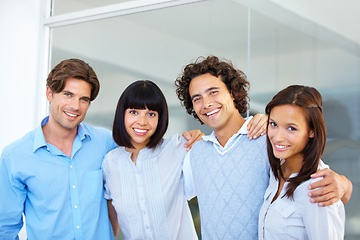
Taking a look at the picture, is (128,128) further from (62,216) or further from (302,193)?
(302,193)

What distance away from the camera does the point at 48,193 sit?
2.03m

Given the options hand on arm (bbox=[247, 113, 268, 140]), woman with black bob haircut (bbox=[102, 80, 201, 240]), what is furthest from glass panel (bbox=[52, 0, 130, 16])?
hand on arm (bbox=[247, 113, 268, 140])

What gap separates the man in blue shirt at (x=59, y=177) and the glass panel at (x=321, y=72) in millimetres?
1038

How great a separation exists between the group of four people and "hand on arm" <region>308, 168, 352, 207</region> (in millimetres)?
101

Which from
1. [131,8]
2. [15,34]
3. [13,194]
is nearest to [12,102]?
[15,34]

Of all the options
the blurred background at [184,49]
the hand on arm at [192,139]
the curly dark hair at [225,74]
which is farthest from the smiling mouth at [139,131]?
the blurred background at [184,49]

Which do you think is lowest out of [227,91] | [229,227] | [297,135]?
[229,227]

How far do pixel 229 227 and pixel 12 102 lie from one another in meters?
2.39

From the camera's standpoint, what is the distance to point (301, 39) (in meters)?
2.42

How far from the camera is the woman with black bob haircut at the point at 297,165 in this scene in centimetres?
137

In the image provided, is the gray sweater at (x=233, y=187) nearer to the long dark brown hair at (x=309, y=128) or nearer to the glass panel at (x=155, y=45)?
the long dark brown hair at (x=309, y=128)

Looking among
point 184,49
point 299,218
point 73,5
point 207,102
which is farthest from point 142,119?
point 73,5

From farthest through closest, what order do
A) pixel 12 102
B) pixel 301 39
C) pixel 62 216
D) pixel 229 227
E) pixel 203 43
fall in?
pixel 12 102, pixel 203 43, pixel 301 39, pixel 62 216, pixel 229 227

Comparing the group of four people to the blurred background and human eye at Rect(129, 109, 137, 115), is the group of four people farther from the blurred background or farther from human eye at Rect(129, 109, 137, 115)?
the blurred background
